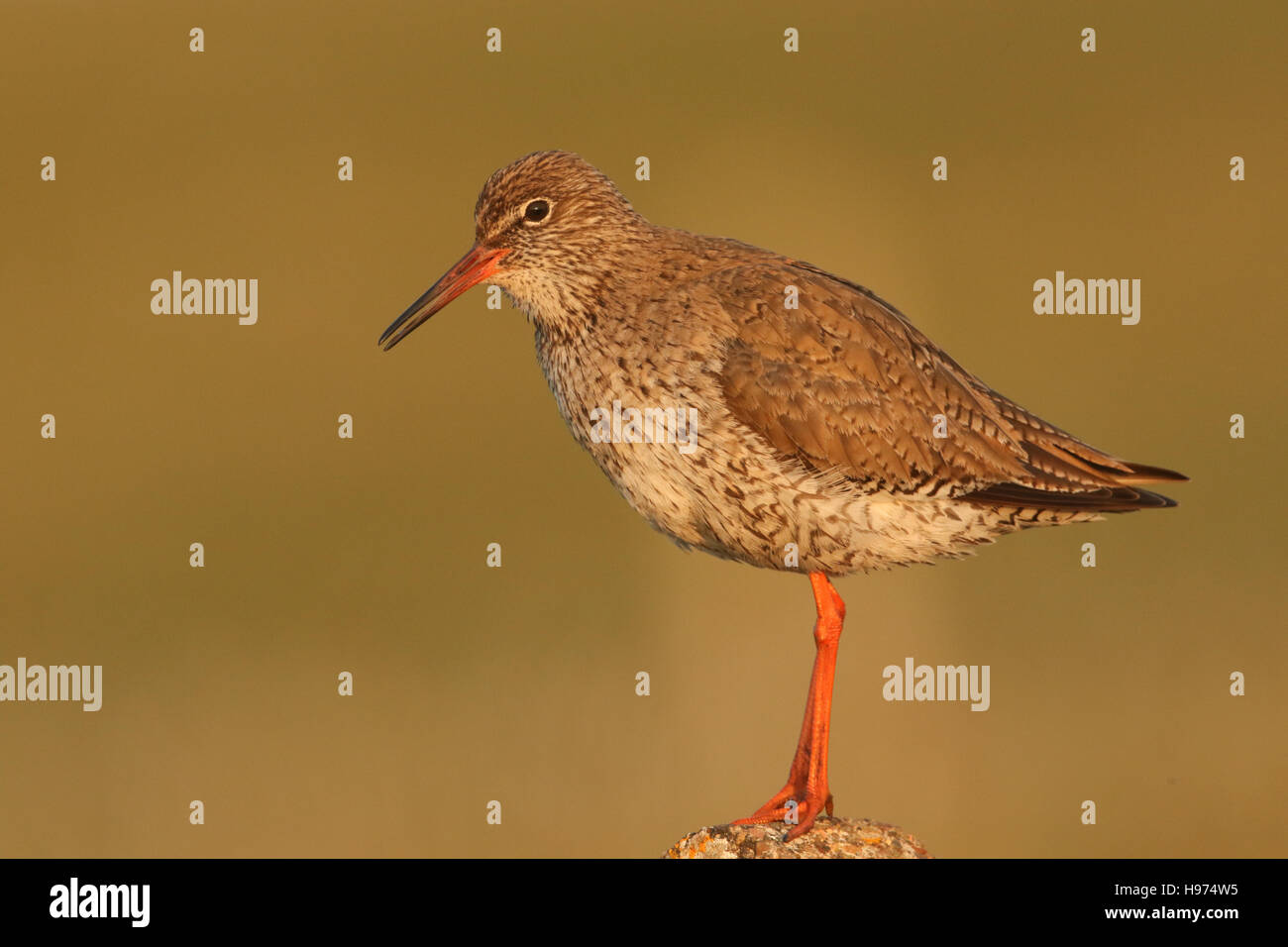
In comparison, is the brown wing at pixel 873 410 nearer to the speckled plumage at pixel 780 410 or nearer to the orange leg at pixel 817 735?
the speckled plumage at pixel 780 410

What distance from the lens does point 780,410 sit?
815 cm

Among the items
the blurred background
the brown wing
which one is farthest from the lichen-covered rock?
the blurred background

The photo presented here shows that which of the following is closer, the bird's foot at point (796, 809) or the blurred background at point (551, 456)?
the bird's foot at point (796, 809)

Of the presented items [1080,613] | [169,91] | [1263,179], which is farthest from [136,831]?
[1263,179]

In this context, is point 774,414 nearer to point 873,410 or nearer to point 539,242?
point 873,410

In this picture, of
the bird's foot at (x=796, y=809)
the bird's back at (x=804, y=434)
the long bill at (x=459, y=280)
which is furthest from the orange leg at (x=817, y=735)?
the long bill at (x=459, y=280)

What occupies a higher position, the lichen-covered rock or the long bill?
the long bill

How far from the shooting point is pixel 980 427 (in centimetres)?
854

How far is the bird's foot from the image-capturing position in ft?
26.0

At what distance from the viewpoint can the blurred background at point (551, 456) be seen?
16.2m

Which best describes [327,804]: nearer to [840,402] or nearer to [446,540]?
[446,540]

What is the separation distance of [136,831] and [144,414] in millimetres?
9083

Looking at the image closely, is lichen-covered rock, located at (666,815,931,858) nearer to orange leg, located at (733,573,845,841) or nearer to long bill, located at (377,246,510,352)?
orange leg, located at (733,573,845,841)

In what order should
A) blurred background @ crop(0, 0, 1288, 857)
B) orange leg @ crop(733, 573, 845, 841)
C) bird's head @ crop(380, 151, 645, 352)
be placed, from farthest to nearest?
blurred background @ crop(0, 0, 1288, 857) < bird's head @ crop(380, 151, 645, 352) < orange leg @ crop(733, 573, 845, 841)
